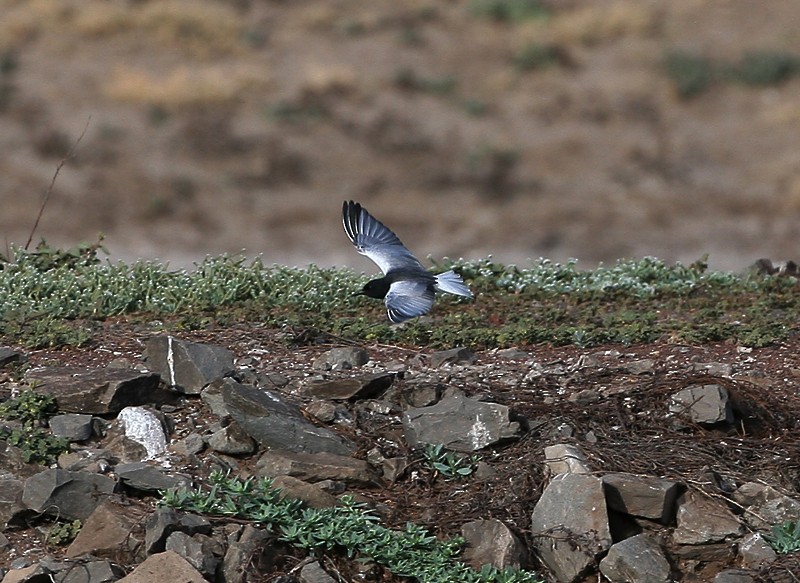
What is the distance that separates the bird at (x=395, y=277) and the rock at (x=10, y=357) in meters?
1.78

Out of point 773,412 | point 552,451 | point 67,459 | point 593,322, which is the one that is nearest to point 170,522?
point 67,459

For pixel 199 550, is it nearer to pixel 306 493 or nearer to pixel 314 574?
pixel 314 574

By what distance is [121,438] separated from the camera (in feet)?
21.1

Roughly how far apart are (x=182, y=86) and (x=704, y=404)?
2005cm

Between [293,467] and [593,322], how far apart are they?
9.64ft

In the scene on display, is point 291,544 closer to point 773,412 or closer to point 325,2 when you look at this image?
point 773,412

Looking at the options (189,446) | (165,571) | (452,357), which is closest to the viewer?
(165,571)

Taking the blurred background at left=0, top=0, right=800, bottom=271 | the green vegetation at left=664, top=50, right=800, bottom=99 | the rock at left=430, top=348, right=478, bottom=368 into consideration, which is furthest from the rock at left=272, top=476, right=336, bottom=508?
the green vegetation at left=664, top=50, right=800, bottom=99

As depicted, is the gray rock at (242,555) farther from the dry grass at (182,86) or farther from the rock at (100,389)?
the dry grass at (182,86)

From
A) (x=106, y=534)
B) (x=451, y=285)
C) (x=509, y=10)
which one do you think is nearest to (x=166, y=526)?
(x=106, y=534)

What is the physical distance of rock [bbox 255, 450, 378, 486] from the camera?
6.05 metres

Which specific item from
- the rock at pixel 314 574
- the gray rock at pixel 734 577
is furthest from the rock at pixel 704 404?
the rock at pixel 314 574

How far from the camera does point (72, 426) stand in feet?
21.2

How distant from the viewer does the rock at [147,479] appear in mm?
6008
